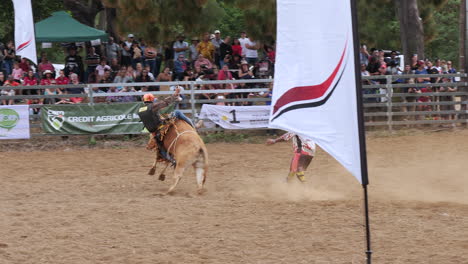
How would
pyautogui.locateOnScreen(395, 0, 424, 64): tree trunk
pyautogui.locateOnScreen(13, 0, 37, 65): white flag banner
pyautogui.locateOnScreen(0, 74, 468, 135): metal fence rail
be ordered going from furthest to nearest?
1. pyautogui.locateOnScreen(395, 0, 424, 64): tree trunk
2. pyautogui.locateOnScreen(0, 74, 468, 135): metal fence rail
3. pyautogui.locateOnScreen(13, 0, 37, 65): white flag banner

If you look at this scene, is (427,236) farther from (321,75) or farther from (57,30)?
(57,30)

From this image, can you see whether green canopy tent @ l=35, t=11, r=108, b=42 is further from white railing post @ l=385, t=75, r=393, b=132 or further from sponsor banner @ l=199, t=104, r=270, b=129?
white railing post @ l=385, t=75, r=393, b=132

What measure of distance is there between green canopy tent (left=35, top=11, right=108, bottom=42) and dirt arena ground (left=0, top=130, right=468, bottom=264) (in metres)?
7.12

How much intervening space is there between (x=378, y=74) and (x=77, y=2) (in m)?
11.2

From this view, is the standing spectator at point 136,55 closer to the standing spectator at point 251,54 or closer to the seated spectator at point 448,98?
the standing spectator at point 251,54

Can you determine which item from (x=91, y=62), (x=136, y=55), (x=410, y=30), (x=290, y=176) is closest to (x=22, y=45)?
(x=91, y=62)

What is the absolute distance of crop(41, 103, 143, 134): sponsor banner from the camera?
58.6ft

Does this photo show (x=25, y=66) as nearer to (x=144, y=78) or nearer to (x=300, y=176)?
(x=144, y=78)

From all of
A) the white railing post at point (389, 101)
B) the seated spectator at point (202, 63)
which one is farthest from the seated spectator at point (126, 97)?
the white railing post at point (389, 101)

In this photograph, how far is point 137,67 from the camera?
770 inches

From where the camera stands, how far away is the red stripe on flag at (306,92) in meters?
5.89

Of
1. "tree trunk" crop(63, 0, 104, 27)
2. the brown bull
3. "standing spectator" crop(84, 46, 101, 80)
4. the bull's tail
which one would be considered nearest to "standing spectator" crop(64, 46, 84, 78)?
"standing spectator" crop(84, 46, 101, 80)

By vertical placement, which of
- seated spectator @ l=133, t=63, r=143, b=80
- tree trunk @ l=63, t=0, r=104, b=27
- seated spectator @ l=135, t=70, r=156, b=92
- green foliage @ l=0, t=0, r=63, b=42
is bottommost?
seated spectator @ l=135, t=70, r=156, b=92

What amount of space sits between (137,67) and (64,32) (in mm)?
3954
